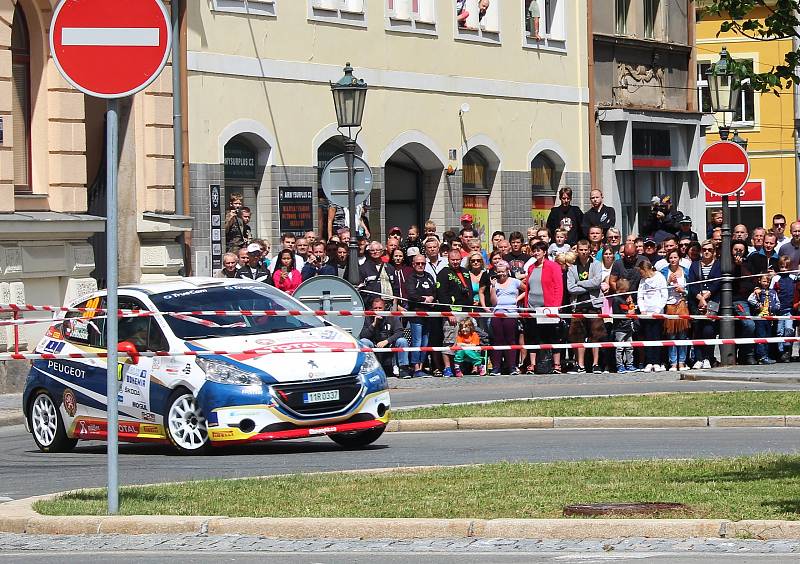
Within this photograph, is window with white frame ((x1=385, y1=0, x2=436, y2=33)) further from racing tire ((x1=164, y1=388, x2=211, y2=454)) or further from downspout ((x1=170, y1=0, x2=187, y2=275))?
racing tire ((x1=164, y1=388, x2=211, y2=454))

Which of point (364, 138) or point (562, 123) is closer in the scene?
point (364, 138)

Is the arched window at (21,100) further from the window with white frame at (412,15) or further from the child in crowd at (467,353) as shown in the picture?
the window with white frame at (412,15)

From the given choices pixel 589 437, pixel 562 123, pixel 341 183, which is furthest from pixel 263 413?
pixel 562 123

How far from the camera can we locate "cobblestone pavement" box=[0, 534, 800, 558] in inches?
403

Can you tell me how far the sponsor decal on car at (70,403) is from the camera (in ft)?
59.3

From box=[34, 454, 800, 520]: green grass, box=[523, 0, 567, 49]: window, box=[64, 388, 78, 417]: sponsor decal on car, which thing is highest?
box=[523, 0, 567, 49]: window

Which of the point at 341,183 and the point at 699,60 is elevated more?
the point at 699,60

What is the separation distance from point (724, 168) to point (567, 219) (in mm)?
3700

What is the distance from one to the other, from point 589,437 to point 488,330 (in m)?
9.44

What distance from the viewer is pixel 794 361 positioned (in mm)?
27750

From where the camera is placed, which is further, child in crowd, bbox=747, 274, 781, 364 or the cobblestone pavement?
child in crowd, bbox=747, 274, 781, 364

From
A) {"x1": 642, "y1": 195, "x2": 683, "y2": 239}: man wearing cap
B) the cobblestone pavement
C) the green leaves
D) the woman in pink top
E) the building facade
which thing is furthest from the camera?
the building facade

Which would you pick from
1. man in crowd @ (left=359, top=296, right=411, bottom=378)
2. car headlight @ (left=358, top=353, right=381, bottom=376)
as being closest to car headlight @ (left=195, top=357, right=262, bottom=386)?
car headlight @ (left=358, top=353, right=381, bottom=376)

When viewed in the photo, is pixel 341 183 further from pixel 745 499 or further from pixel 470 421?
pixel 745 499
